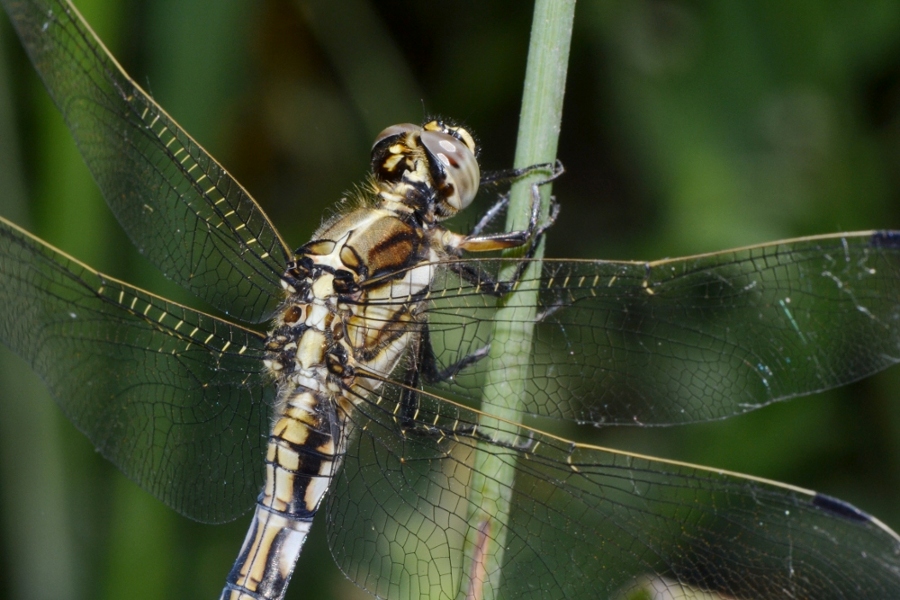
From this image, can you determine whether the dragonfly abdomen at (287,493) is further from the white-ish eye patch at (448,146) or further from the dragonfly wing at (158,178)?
the white-ish eye patch at (448,146)

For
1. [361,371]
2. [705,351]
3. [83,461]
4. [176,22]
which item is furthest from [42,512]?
[705,351]

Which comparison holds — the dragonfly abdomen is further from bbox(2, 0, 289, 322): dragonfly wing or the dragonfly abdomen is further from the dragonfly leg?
the dragonfly leg

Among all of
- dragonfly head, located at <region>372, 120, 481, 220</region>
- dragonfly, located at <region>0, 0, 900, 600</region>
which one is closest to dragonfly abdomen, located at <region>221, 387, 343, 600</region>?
dragonfly, located at <region>0, 0, 900, 600</region>

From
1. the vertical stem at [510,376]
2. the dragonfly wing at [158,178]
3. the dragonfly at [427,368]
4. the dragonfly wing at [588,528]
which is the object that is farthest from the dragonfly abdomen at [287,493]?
the vertical stem at [510,376]

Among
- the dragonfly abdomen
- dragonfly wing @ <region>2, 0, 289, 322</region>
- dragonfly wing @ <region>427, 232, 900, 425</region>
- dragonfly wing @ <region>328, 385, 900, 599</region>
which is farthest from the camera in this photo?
dragonfly wing @ <region>2, 0, 289, 322</region>

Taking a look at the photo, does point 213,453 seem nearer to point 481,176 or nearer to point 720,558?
point 481,176

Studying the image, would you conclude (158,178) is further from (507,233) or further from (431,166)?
(507,233)
